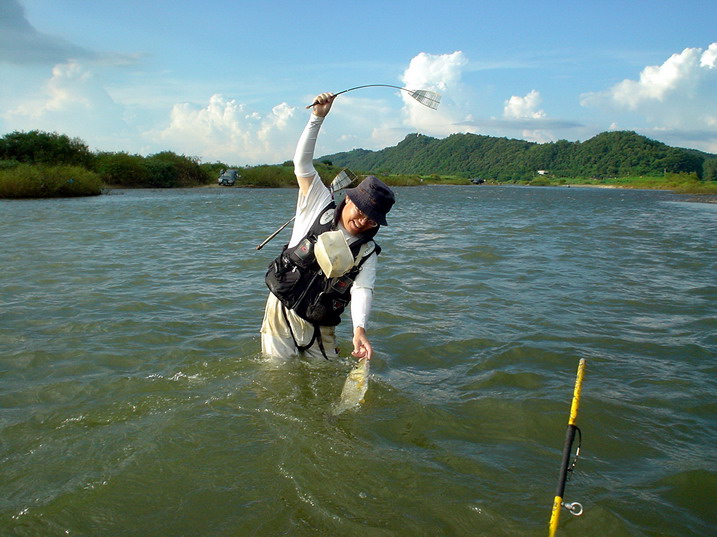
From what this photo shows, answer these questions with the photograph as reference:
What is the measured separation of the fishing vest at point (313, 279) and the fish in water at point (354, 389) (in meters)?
0.62

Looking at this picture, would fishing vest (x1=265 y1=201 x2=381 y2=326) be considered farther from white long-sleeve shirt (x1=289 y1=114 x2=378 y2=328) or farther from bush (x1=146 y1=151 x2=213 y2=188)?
bush (x1=146 y1=151 x2=213 y2=188)

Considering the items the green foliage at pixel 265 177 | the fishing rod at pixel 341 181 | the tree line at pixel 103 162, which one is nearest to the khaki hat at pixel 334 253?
the fishing rod at pixel 341 181

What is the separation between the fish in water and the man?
43cm

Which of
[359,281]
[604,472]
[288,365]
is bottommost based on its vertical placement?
[604,472]

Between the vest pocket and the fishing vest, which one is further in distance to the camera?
the vest pocket

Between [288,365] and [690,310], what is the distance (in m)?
7.68

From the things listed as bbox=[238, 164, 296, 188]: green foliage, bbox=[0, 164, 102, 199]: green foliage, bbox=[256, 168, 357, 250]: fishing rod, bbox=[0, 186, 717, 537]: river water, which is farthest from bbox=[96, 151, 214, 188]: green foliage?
bbox=[256, 168, 357, 250]: fishing rod

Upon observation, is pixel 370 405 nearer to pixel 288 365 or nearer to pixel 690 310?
pixel 288 365

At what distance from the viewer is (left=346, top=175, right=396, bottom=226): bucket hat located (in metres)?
4.30

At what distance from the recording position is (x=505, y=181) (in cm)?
19050

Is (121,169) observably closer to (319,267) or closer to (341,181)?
(341,181)

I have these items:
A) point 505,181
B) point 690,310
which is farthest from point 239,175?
point 505,181

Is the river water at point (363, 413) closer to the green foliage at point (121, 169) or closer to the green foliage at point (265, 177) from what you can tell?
the green foliage at point (121, 169)

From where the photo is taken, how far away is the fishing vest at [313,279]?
471 cm
